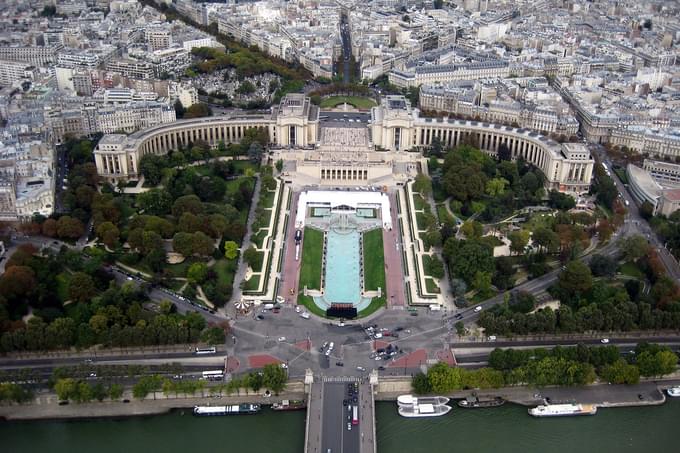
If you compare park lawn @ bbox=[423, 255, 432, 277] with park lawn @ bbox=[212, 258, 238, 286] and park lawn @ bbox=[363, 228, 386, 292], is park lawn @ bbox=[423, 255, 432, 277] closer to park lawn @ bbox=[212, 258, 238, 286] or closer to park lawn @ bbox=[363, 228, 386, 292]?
park lawn @ bbox=[363, 228, 386, 292]

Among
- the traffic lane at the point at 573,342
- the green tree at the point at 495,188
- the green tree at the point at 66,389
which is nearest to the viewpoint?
the green tree at the point at 66,389

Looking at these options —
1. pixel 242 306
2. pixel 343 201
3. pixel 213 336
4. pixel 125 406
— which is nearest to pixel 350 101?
pixel 343 201

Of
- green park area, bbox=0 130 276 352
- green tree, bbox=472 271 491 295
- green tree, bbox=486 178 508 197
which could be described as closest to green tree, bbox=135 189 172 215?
green park area, bbox=0 130 276 352

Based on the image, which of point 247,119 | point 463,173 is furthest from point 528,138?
point 247,119

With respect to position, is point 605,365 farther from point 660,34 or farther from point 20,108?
point 660,34

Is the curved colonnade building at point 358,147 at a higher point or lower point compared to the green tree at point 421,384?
higher

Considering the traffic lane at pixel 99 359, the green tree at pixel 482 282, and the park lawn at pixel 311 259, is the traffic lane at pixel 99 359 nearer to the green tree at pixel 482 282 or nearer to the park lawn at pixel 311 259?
the park lawn at pixel 311 259

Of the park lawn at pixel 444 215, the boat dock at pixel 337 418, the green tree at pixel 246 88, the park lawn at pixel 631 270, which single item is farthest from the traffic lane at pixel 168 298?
the green tree at pixel 246 88
